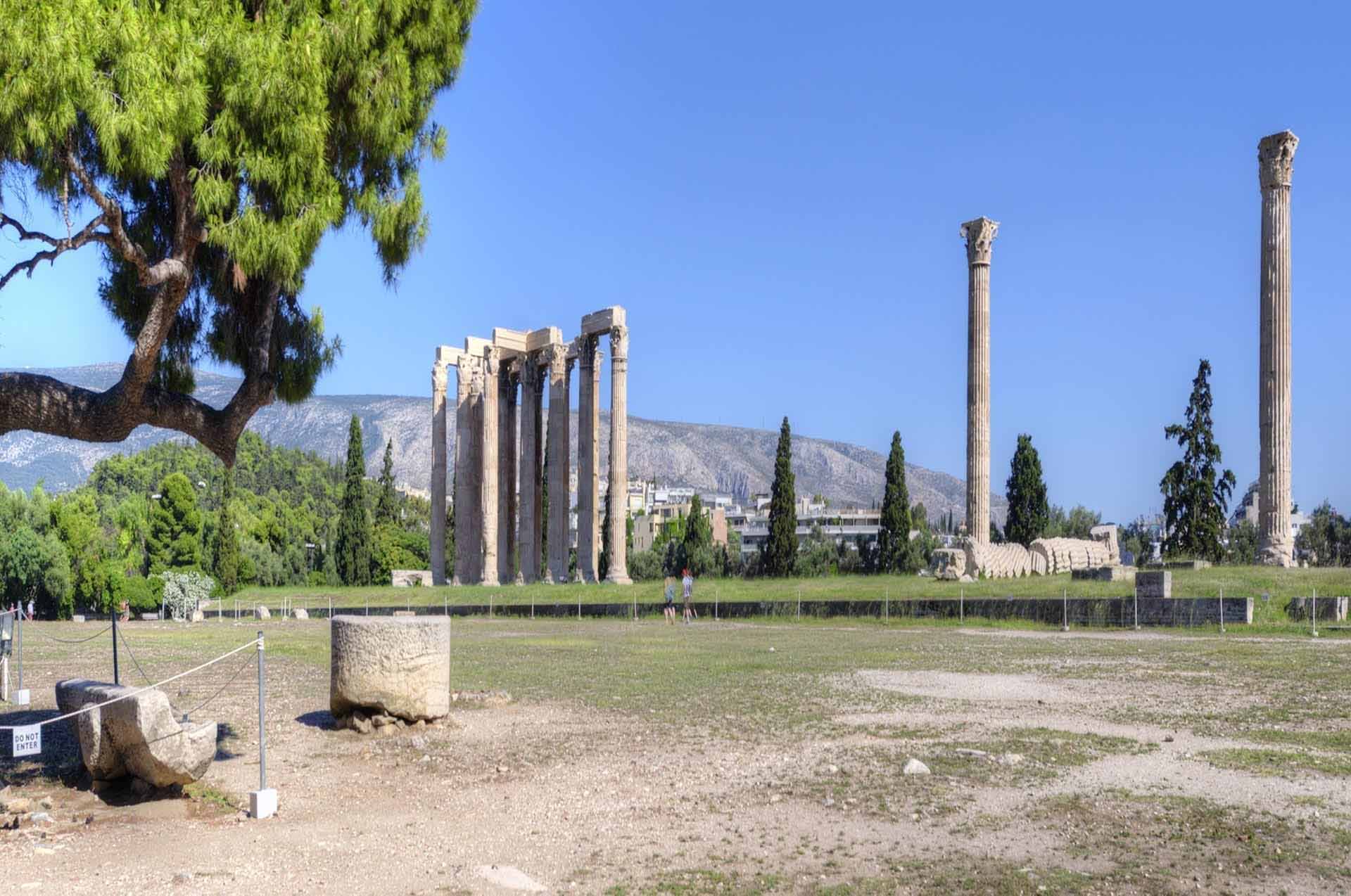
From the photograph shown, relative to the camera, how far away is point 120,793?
9.87m

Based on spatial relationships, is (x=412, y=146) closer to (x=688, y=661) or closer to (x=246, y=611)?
(x=688, y=661)

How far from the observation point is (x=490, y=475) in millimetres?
57531

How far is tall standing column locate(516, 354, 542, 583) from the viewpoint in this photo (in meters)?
58.7

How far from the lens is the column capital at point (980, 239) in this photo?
1789 inches

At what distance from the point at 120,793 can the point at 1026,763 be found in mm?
7859

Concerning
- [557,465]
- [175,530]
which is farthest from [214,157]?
[175,530]

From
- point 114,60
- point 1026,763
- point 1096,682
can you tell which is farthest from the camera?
point 1096,682

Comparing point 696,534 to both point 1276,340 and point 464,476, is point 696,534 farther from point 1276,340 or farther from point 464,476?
point 1276,340

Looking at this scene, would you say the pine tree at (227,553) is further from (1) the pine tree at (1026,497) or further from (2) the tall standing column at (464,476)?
(1) the pine tree at (1026,497)

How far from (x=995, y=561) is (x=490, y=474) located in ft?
86.9

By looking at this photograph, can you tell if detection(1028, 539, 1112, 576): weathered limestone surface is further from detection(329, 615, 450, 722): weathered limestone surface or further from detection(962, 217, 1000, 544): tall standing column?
detection(329, 615, 450, 722): weathered limestone surface

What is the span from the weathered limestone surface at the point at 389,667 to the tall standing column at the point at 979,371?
34238 millimetres

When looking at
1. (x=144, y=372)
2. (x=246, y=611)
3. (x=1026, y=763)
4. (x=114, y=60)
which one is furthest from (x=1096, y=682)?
(x=246, y=611)

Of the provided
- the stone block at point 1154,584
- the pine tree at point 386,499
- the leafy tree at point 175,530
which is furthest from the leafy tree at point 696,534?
the stone block at point 1154,584
